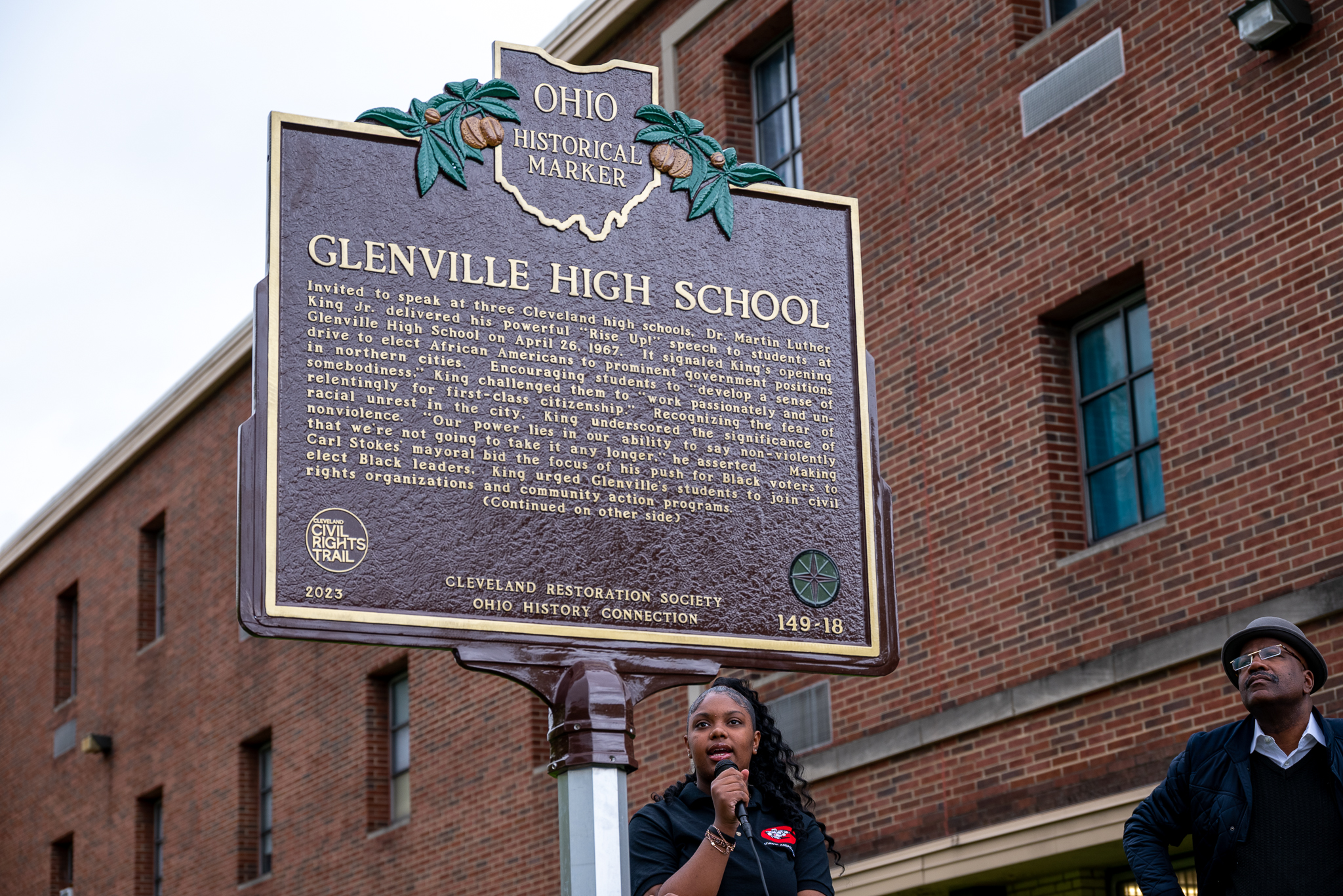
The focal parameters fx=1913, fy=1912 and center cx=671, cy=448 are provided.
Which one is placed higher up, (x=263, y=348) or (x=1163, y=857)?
(x=263, y=348)

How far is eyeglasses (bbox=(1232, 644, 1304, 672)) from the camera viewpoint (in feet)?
17.7

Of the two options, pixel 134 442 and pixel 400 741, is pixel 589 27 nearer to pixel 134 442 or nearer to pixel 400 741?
pixel 400 741

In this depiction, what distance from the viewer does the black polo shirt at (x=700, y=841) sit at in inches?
223

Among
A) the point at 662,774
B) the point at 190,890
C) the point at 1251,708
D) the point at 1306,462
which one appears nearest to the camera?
the point at 1251,708

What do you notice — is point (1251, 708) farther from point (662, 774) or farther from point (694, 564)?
point (662, 774)

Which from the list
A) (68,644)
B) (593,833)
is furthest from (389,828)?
(593,833)

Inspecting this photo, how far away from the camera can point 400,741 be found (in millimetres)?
20078

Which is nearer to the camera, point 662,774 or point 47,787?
point 662,774

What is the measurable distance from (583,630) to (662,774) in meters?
9.31

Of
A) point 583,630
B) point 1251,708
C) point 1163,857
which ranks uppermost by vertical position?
point 583,630

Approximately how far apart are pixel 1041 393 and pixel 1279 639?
7.33 m

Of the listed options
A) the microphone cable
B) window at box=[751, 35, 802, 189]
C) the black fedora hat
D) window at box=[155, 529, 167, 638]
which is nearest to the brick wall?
window at box=[155, 529, 167, 638]

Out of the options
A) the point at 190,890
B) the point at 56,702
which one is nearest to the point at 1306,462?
the point at 190,890

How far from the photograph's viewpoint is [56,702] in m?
27.6
